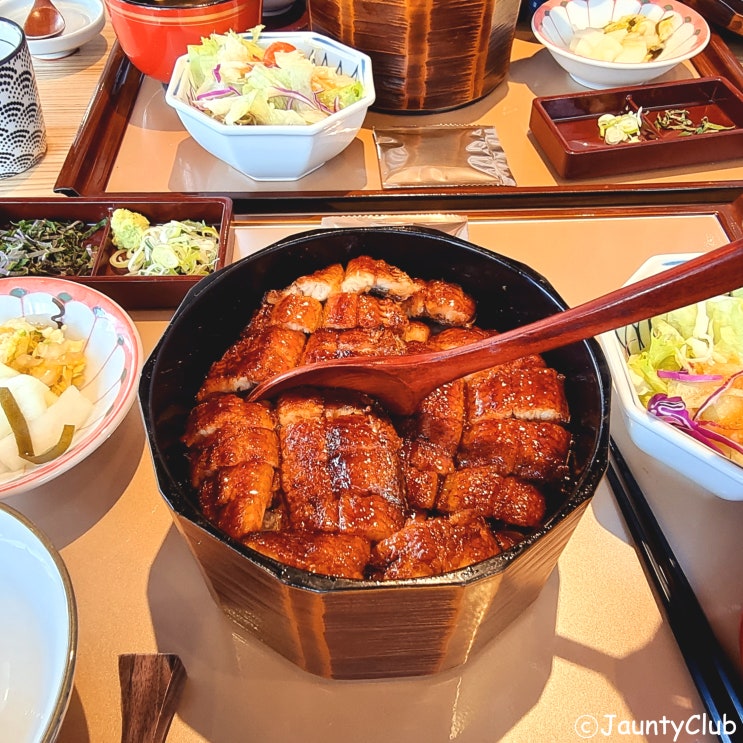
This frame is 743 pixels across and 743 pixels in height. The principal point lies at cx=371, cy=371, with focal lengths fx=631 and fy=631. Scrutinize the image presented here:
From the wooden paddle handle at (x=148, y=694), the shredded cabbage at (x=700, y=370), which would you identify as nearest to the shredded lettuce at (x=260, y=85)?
the shredded cabbage at (x=700, y=370)

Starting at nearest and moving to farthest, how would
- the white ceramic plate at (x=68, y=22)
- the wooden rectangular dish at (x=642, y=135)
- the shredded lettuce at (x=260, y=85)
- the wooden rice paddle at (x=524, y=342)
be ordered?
the wooden rice paddle at (x=524, y=342) < the shredded lettuce at (x=260, y=85) < the wooden rectangular dish at (x=642, y=135) < the white ceramic plate at (x=68, y=22)

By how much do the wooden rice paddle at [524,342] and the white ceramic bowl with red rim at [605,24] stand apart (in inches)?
71.4

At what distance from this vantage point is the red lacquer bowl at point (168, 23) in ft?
7.52

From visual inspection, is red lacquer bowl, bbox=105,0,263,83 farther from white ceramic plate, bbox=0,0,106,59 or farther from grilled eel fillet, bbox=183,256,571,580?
grilled eel fillet, bbox=183,256,571,580

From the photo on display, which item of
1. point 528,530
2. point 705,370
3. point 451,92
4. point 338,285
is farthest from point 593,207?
point 528,530

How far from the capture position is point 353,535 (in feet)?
3.53

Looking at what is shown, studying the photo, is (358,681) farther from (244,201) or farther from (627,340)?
(244,201)

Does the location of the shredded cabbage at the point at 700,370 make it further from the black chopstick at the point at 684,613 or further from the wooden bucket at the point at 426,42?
the wooden bucket at the point at 426,42

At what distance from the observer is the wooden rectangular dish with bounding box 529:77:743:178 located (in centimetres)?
220

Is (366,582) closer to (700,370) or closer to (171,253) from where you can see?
(700,370)

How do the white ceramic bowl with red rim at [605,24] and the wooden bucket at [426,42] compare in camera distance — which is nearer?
the wooden bucket at [426,42]

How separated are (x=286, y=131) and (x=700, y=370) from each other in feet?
4.49

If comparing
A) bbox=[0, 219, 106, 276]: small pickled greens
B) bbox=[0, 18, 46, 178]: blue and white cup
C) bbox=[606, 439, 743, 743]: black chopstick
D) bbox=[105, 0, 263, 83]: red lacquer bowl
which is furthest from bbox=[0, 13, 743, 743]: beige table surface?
bbox=[105, 0, 263, 83]: red lacquer bowl

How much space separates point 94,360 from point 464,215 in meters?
1.24
